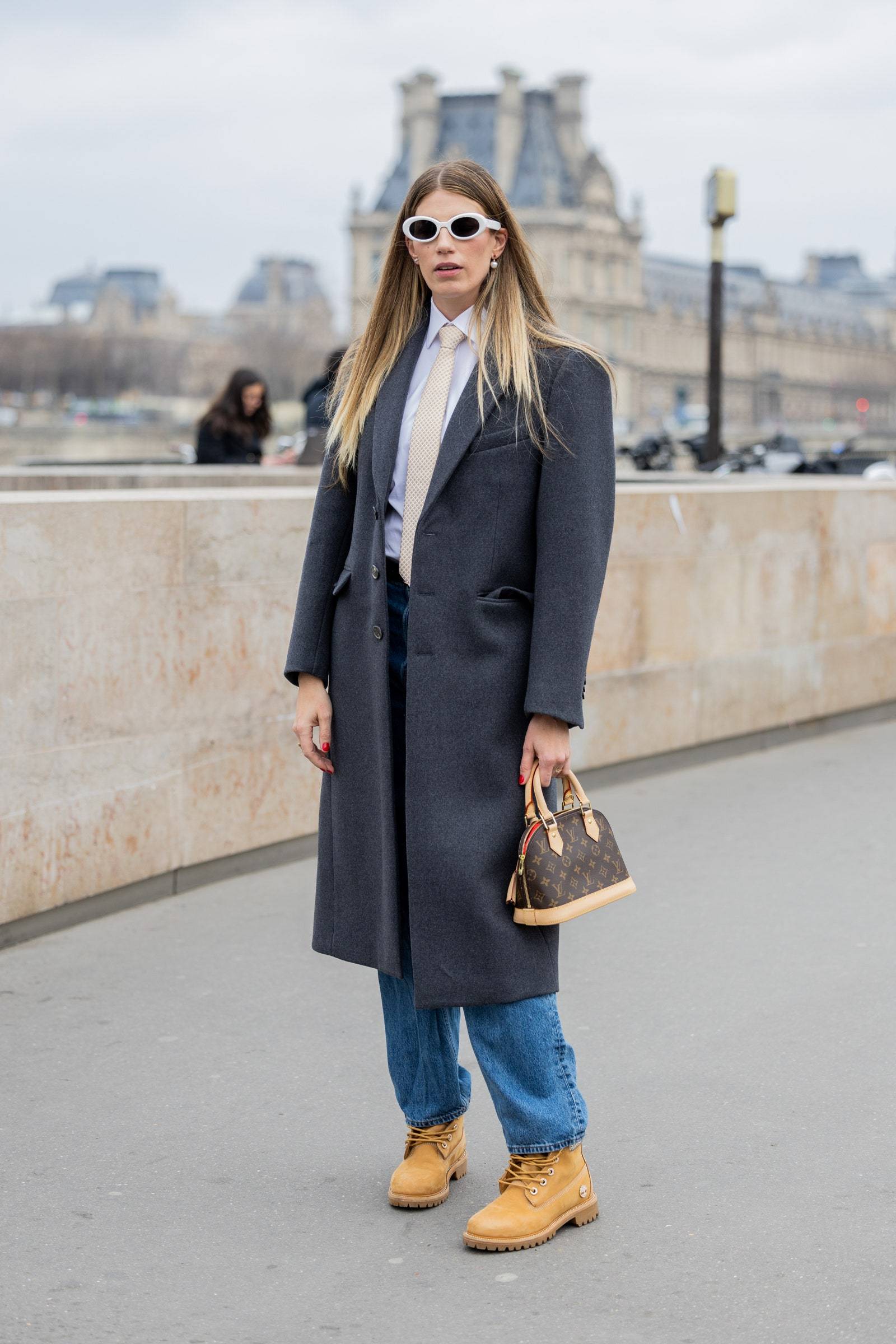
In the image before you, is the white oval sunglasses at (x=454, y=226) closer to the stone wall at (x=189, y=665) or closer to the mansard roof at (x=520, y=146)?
the stone wall at (x=189, y=665)

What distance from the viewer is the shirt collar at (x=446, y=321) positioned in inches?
122

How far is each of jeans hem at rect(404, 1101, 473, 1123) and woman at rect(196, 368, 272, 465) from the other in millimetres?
8577

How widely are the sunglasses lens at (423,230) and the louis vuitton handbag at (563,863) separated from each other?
89cm

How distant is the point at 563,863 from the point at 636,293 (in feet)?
391

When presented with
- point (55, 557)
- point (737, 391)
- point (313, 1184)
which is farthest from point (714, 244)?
point (737, 391)

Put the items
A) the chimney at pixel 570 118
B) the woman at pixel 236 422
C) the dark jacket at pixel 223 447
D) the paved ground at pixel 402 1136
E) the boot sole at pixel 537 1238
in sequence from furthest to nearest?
the chimney at pixel 570 118 → the dark jacket at pixel 223 447 → the woman at pixel 236 422 → the boot sole at pixel 537 1238 → the paved ground at pixel 402 1136

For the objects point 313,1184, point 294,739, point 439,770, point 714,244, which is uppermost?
point 714,244

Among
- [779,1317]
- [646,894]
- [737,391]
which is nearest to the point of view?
[779,1317]

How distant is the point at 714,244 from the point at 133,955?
32.8 ft

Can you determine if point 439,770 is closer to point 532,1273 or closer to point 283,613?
point 532,1273

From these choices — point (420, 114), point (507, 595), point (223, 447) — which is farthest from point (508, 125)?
point (507, 595)

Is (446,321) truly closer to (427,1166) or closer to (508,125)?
(427,1166)

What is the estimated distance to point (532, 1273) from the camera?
9.81 ft

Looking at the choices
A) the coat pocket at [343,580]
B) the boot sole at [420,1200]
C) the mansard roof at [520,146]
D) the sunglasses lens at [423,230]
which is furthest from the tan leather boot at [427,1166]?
the mansard roof at [520,146]
